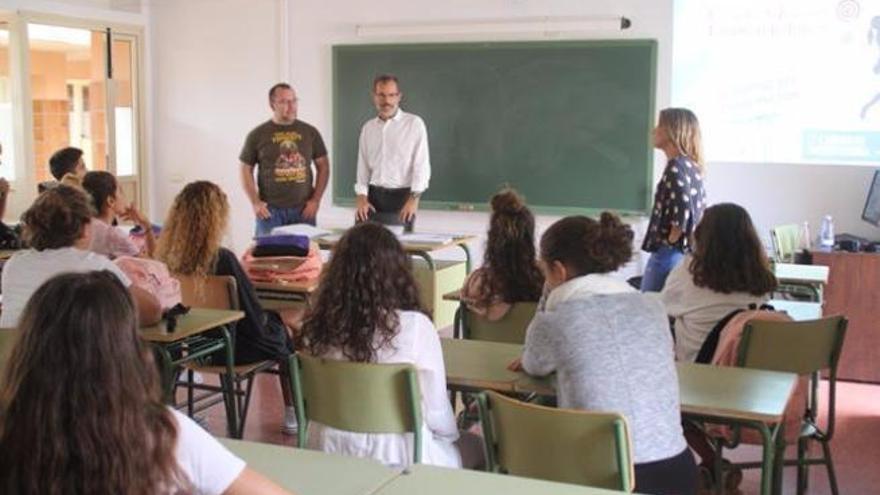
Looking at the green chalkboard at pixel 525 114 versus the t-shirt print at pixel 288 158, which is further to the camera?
the green chalkboard at pixel 525 114

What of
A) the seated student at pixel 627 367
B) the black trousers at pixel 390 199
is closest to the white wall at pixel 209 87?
the black trousers at pixel 390 199

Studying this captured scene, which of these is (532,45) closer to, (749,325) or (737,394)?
(749,325)

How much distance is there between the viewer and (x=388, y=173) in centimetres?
662

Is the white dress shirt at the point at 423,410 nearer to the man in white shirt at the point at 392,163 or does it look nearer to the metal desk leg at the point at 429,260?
the metal desk leg at the point at 429,260

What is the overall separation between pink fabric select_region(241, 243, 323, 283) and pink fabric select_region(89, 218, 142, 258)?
1.85 feet

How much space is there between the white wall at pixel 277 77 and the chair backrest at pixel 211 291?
3677mm

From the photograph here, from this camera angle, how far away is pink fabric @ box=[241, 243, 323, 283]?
494 cm

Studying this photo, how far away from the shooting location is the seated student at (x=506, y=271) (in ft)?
13.5

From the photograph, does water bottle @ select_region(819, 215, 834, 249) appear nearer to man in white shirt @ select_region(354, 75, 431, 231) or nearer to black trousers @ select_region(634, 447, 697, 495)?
man in white shirt @ select_region(354, 75, 431, 231)

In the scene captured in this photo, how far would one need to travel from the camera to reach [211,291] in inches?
173

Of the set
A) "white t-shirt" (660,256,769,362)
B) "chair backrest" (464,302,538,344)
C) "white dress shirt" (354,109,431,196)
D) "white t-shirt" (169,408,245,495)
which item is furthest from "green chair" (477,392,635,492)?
"white dress shirt" (354,109,431,196)

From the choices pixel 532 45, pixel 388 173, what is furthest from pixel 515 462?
pixel 532 45

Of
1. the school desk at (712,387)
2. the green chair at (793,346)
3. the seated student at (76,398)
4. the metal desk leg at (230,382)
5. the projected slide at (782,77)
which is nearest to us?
the seated student at (76,398)

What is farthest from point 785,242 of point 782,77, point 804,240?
point 782,77
